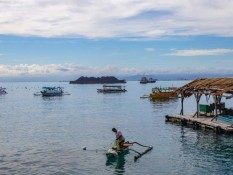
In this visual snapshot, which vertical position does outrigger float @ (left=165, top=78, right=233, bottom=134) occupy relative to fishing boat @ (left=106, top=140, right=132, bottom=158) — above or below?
above

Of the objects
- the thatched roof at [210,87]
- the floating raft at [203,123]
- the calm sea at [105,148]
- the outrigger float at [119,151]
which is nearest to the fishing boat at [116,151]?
the outrigger float at [119,151]

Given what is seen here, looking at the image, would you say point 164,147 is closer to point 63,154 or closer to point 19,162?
point 63,154

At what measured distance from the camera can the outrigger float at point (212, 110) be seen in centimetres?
3462

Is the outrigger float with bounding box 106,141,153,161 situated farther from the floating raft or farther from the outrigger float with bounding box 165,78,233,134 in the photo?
the outrigger float with bounding box 165,78,233,134

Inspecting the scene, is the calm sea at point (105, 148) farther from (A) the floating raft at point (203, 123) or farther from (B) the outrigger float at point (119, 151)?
(A) the floating raft at point (203, 123)

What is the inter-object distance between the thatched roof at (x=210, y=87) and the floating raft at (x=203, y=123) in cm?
273

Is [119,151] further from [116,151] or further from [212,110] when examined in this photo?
[212,110]

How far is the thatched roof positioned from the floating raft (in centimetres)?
273

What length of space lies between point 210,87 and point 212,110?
4288 mm

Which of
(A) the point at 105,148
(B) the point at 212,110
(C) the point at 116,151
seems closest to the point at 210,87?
(B) the point at 212,110

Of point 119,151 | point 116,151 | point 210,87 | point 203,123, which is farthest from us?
point 210,87

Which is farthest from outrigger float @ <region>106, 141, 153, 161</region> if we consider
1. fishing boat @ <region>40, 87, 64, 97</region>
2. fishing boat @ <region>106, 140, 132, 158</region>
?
fishing boat @ <region>40, 87, 64, 97</region>

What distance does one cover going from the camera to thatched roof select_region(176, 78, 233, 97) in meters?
35.5

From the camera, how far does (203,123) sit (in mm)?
37719
